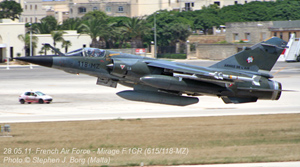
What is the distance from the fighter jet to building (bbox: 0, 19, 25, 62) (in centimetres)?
6097

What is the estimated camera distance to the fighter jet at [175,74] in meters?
21.0

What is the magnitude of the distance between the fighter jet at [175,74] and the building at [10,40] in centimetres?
6097

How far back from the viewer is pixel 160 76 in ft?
68.2

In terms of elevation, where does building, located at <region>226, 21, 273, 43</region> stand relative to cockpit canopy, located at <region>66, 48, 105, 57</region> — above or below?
above

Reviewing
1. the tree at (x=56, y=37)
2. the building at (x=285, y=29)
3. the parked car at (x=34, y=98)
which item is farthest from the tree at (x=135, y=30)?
the parked car at (x=34, y=98)

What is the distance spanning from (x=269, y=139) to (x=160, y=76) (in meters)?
6.00

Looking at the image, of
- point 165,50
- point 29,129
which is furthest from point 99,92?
point 165,50

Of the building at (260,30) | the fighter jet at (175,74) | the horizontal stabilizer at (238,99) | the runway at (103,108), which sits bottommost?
the runway at (103,108)

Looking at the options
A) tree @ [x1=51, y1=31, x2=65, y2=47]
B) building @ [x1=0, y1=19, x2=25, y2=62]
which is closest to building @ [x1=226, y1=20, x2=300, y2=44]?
tree @ [x1=51, y1=31, x2=65, y2=47]

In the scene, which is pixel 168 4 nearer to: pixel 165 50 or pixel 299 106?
pixel 165 50

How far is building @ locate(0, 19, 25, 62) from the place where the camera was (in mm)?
78938

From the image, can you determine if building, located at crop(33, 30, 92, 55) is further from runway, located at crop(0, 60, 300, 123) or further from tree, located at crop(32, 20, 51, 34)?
runway, located at crop(0, 60, 300, 123)

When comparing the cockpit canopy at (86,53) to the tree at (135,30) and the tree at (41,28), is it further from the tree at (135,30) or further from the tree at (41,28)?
the tree at (135,30)

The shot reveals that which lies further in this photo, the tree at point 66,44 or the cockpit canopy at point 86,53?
the tree at point 66,44
